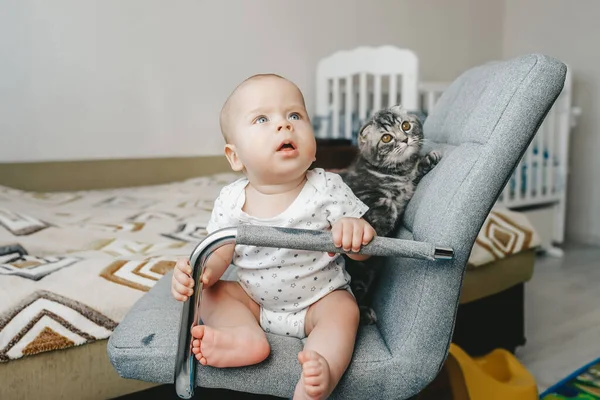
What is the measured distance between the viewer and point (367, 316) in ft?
2.92

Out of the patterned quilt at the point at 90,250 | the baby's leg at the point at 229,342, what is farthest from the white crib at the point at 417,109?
the baby's leg at the point at 229,342

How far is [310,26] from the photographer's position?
114 inches

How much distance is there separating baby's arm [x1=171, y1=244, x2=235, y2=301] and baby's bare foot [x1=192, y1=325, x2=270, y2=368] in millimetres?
54

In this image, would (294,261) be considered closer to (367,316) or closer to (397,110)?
(367,316)

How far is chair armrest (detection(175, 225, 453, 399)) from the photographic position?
66 cm

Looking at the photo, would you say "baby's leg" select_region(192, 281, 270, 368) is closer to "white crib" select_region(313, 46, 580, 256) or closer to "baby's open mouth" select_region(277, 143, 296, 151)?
"baby's open mouth" select_region(277, 143, 296, 151)

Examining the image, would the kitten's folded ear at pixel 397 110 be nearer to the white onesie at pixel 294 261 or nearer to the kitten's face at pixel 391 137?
the kitten's face at pixel 391 137

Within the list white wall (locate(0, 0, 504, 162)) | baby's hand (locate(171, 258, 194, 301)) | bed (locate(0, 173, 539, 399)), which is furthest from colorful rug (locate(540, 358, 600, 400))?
white wall (locate(0, 0, 504, 162))

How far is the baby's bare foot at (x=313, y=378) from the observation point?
678 millimetres

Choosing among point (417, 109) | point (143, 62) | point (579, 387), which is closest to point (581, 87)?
point (417, 109)

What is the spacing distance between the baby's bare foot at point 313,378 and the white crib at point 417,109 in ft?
6.12

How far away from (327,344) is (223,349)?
0.47 feet

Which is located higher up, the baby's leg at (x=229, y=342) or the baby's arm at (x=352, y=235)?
the baby's arm at (x=352, y=235)

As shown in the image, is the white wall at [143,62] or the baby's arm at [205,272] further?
the white wall at [143,62]
